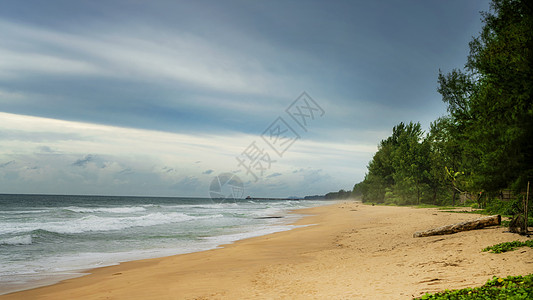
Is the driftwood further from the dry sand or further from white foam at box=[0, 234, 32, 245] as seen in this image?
white foam at box=[0, 234, 32, 245]

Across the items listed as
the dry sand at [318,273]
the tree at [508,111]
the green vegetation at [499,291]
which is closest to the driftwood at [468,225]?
the dry sand at [318,273]

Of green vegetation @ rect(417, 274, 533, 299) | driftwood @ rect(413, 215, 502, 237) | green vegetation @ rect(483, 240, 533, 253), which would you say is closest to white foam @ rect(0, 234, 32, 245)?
green vegetation @ rect(417, 274, 533, 299)

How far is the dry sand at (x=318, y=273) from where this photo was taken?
732 cm

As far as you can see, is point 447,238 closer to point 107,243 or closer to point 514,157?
point 514,157

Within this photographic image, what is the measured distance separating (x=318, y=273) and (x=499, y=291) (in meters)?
4.71

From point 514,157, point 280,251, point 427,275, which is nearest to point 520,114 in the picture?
point 514,157

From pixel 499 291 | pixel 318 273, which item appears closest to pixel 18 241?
pixel 318 273

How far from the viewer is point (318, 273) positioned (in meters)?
9.47

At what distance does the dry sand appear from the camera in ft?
24.0

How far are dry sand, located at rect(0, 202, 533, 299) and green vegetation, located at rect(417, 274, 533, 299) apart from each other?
51 centimetres

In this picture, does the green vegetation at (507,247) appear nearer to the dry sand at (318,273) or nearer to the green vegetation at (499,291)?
the dry sand at (318,273)

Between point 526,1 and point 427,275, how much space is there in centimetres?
1038

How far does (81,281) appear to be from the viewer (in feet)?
34.4

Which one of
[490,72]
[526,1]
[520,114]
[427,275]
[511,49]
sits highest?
[526,1]
